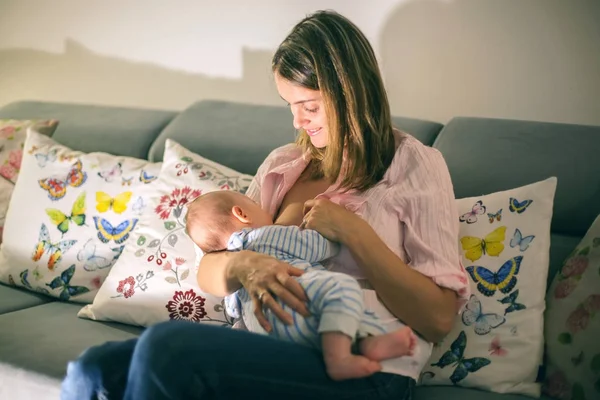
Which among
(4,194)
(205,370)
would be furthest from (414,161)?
(4,194)

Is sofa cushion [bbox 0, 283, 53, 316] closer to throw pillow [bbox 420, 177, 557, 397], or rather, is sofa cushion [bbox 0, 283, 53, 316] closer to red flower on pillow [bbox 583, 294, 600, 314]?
throw pillow [bbox 420, 177, 557, 397]

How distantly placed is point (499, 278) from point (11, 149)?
1.59 meters

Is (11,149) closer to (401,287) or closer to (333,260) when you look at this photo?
(333,260)

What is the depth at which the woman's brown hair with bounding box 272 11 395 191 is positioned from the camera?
4.83 feet

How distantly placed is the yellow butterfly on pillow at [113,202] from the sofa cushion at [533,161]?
0.87 m

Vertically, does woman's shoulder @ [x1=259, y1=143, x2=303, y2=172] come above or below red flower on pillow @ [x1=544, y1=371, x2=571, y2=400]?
above

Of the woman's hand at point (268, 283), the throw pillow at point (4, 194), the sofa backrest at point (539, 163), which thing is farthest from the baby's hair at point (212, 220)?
the throw pillow at point (4, 194)

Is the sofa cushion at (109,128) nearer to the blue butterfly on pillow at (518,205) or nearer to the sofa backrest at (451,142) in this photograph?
the sofa backrest at (451,142)

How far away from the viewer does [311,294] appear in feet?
4.16

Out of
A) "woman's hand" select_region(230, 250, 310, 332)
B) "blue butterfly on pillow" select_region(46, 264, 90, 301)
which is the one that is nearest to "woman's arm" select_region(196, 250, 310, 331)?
"woman's hand" select_region(230, 250, 310, 332)

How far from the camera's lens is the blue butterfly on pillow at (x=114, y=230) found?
1.98 m

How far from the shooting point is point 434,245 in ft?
4.57

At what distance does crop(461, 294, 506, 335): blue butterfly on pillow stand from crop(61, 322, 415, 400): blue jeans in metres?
0.31

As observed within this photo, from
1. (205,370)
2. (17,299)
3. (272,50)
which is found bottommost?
(17,299)
